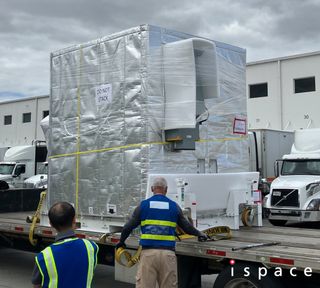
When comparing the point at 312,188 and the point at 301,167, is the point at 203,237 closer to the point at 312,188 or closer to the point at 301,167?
the point at 312,188

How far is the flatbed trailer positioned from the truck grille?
7.02 meters

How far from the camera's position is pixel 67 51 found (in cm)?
776

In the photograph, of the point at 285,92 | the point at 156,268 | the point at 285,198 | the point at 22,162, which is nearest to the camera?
the point at 156,268

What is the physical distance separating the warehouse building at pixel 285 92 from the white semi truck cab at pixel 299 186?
31.0 feet

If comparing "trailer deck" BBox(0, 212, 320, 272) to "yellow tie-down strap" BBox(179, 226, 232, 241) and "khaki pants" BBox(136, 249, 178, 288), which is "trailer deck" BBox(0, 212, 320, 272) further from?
"khaki pants" BBox(136, 249, 178, 288)

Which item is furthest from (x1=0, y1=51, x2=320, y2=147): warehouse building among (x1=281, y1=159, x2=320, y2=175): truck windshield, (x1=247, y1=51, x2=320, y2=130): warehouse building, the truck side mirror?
the truck side mirror

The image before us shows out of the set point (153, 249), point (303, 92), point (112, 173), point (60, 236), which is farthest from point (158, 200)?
point (303, 92)

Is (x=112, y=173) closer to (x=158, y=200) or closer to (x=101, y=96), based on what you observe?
(x=101, y=96)

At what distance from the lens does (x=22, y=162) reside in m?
26.1

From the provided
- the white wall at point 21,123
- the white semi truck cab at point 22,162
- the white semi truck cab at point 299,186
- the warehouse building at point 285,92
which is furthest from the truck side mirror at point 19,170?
the white semi truck cab at point 299,186

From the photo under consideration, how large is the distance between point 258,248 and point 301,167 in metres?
10.3

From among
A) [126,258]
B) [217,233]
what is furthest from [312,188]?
[126,258]

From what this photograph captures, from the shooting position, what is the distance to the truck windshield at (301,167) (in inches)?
581

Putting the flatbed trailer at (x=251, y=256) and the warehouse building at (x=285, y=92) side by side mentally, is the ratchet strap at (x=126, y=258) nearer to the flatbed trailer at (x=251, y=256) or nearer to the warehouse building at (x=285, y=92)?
the flatbed trailer at (x=251, y=256)
